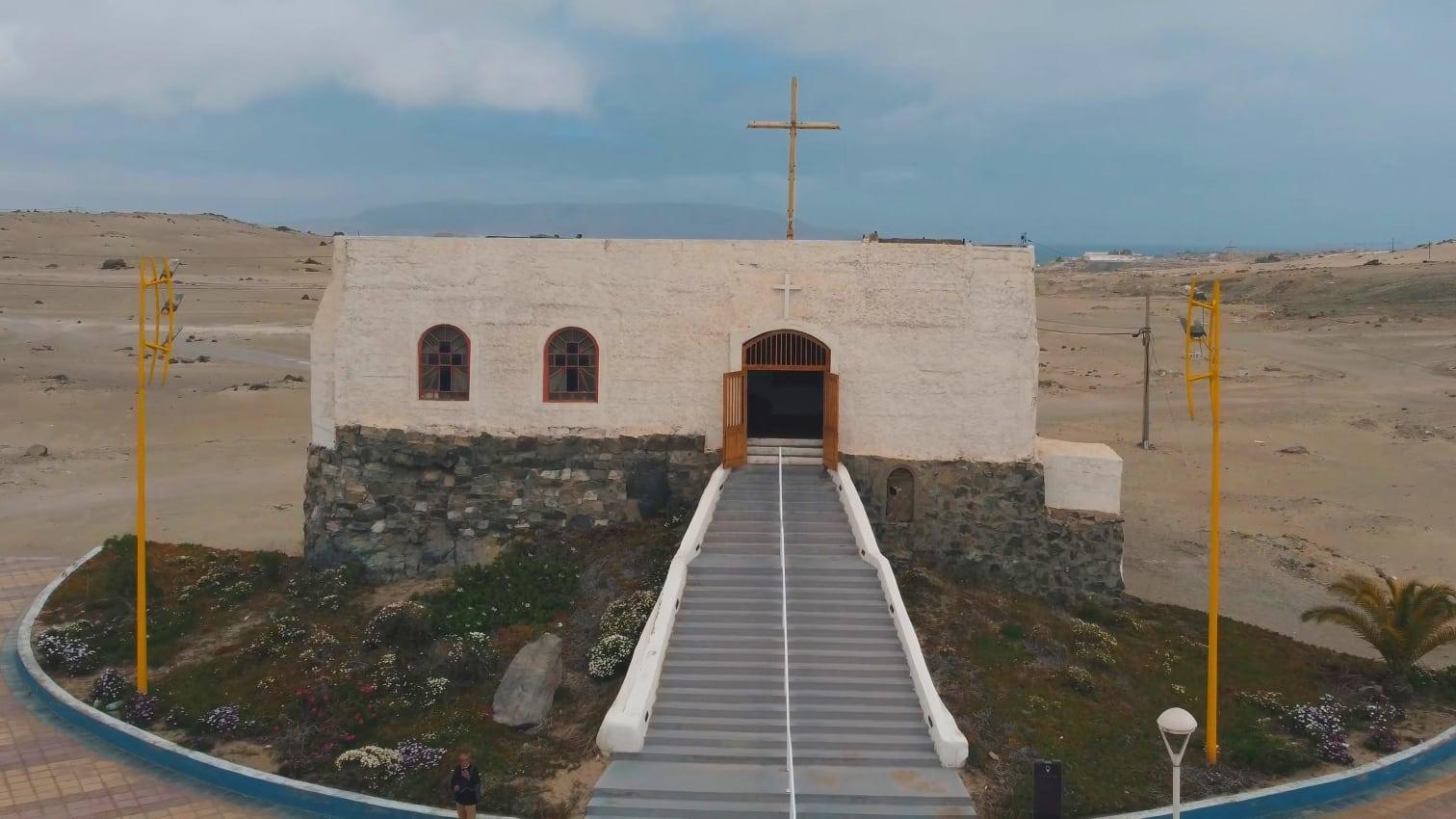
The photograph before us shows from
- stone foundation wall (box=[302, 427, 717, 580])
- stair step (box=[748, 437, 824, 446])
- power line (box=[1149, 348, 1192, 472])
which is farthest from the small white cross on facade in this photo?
power line (box=[1149, 348, 1192, 472])

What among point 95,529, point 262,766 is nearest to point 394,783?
point 262,766

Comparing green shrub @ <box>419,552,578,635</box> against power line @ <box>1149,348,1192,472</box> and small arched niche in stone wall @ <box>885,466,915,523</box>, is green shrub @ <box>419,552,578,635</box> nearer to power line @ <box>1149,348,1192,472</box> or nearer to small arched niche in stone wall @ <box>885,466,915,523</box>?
small arched niche in stone wall @ <box>885,466,915,523</box>

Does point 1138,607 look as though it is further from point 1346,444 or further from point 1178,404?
point 1178,404

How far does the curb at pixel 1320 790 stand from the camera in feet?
41.2

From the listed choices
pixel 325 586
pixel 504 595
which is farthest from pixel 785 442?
pixel 325 586

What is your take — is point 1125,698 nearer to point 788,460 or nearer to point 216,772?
point 788,460

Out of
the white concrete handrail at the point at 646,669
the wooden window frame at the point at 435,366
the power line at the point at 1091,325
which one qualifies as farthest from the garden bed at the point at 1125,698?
the power line at the point at 1091,325

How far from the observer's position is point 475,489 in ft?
65.3

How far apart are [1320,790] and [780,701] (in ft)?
20.9

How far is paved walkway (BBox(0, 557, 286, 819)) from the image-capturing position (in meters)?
13.0

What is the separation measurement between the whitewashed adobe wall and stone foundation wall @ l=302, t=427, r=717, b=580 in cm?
33

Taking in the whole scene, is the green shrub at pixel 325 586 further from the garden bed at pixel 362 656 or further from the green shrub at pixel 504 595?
the green shrub at pixel 504 595

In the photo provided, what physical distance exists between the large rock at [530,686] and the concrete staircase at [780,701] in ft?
5.35

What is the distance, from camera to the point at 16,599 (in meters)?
20.7
